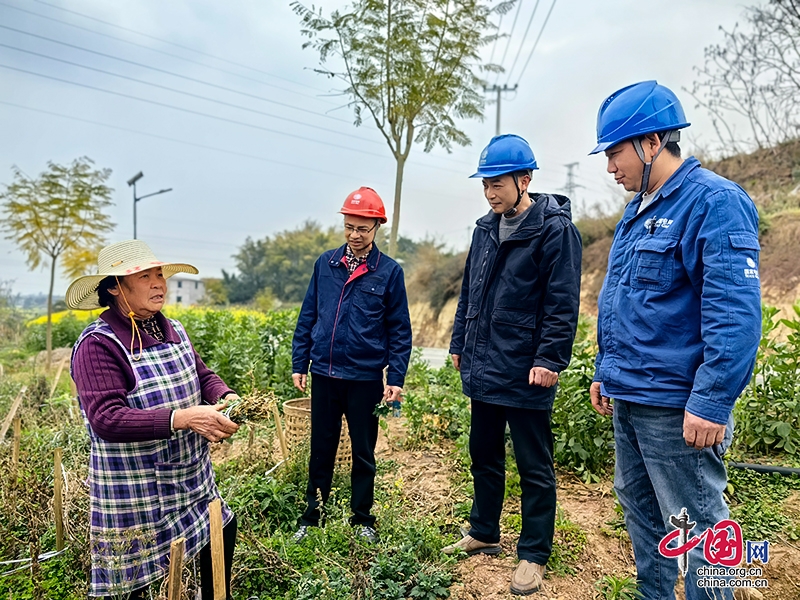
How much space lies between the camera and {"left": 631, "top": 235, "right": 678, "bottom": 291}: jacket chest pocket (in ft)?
6.68

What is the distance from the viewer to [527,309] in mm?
2779

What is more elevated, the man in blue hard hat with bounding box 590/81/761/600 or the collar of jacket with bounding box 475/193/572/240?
the collar of jacket with bounding box 475/193/572/240

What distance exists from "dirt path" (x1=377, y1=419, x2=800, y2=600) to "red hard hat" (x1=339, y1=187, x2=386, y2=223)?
6.11 ft

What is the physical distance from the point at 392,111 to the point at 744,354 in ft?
17.0

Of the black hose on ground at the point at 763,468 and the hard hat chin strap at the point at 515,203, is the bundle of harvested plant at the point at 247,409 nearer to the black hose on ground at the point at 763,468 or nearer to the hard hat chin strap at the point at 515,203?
the hard hat chin strap at the point at 515,203

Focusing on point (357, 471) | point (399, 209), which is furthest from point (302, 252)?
point (357, 471)

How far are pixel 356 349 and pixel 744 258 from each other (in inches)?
79.4

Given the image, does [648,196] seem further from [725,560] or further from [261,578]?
[261,578]

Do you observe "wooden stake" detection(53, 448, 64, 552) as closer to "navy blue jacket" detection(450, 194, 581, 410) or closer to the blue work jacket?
"navy blue jacket" detection(450, 194, 581, 410)

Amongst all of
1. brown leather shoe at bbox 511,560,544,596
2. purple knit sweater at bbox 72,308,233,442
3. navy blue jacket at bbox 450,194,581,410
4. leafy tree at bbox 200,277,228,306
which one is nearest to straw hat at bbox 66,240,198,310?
purple knit sweater at bbox 72,308,233,442

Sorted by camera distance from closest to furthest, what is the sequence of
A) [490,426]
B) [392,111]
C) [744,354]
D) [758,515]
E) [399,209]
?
[744,354]
[490,426]
[758,515]
[392,111]
[399,209]

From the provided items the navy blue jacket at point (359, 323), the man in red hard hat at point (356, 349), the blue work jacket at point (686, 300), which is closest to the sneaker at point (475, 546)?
the man in red hard hat at point (356, 349)

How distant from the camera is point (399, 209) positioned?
673cm

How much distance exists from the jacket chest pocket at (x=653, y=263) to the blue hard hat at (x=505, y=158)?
82 cm
